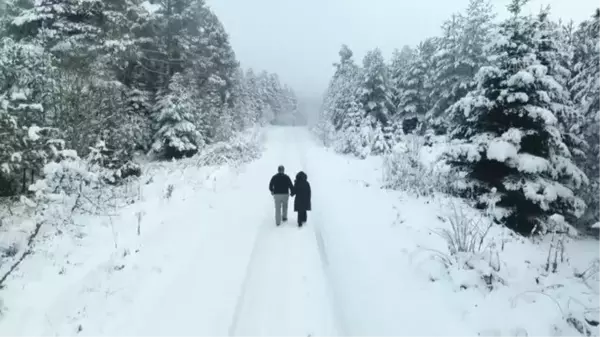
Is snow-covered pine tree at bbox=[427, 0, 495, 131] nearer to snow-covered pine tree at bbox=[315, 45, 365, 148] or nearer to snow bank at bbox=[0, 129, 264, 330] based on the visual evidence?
snow-covered pine tree at bbox=[315, 45, 365, 148]

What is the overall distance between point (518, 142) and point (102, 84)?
624 inches

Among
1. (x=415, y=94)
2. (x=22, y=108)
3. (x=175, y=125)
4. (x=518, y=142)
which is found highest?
(x=415, y=94)

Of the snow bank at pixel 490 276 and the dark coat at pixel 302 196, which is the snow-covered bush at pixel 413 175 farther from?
the dark coat at pixel 302 196

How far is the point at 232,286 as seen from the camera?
6281 mm

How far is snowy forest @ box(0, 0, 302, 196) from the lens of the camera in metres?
9.45

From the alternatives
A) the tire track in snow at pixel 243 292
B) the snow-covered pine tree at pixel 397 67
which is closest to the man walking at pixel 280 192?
the tire track in snow at pixel 243 292

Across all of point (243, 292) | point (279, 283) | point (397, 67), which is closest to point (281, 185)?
point (279, 283)

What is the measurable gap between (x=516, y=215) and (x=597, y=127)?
5.41m

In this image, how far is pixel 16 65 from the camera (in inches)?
383

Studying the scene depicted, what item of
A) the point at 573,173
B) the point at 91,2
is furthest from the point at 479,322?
the point at 91,2

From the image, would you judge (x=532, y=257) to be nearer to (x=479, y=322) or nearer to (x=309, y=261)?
(x=479, y=322)

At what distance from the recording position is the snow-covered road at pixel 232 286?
489 centimetres

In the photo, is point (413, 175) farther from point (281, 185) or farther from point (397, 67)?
point (397, 67)

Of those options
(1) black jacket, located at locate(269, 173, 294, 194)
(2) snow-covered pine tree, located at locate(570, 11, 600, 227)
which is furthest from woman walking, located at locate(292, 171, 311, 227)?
(2) snow-covered pine tree, located at locate(570, 11, 600, 227)
